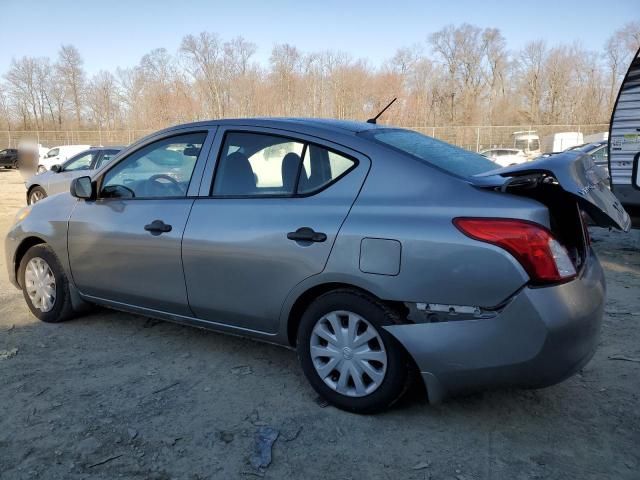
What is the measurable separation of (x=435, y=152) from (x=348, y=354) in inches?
49.2

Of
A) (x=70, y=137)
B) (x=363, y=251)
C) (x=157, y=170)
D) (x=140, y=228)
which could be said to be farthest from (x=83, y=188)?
(x=70, y=137)

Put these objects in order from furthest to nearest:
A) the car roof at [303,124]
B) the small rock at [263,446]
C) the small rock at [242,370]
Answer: the small rock at [242,370], the car roof at [303,124], the small rock at [263,446]

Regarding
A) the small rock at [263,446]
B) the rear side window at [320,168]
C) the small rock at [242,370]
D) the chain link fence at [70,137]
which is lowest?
the small rock at [263,446]

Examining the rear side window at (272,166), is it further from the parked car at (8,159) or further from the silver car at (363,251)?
the parked car at (8,159)

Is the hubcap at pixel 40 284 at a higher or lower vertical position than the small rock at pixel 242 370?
higher

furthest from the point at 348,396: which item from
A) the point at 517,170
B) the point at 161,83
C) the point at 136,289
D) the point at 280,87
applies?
the point at 161,83

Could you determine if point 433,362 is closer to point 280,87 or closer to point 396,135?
point 396,135

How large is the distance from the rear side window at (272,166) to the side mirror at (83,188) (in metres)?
1.16

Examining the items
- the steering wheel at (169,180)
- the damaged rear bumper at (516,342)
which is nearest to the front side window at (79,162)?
the steering wheel at (169,180)

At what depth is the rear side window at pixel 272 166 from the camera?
294 centimetres

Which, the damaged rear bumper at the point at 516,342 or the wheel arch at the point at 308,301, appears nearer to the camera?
the damaged rear bumper at the point at 516,342

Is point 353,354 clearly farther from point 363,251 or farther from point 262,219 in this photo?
point 262,219

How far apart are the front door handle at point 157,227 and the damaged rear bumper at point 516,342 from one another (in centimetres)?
164

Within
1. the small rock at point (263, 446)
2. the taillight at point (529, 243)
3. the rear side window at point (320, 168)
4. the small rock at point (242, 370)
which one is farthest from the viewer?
the small rock at point (242, 370)
